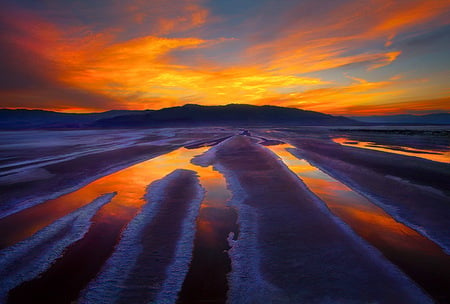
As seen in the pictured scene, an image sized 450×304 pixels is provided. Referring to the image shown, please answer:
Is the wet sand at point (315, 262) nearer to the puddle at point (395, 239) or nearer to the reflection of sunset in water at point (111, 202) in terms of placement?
the puddle at point (395, 239)

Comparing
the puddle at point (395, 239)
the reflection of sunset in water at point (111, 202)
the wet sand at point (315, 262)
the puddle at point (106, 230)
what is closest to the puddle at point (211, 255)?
the puddle at point (106, 230)

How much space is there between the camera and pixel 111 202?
7.07m

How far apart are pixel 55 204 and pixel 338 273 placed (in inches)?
279

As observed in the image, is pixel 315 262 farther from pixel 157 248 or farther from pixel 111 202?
pixel 111 202

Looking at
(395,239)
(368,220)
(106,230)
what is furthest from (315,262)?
(106,230)

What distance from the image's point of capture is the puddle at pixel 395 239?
3.58m

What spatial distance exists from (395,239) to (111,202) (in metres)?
6.71

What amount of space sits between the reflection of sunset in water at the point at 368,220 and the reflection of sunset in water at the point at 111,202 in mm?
3113

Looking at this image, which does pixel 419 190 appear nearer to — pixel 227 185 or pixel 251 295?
pixel 227 185

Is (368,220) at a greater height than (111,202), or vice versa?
(111,202)

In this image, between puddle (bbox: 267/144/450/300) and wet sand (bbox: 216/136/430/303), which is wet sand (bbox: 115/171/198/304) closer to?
wet sand (bbox: 216/136/430/303)

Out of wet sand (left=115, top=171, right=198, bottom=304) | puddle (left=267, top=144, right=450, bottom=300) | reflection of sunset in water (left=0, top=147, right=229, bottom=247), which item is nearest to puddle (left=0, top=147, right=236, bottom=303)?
reflection of sunset in water (left=0, top=147, right=229, bottom=247)

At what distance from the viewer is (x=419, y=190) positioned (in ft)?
26.1

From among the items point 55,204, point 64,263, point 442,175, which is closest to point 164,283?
point 64,263
